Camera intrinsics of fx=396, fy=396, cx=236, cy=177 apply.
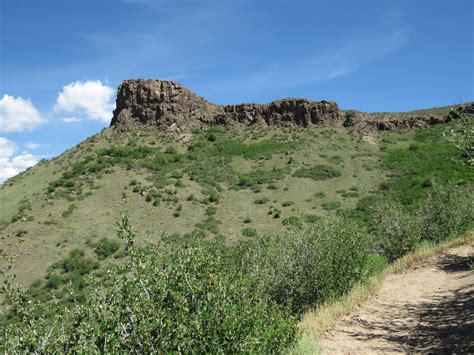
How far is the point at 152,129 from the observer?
62.0 m

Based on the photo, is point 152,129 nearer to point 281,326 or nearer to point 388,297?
point 388,297

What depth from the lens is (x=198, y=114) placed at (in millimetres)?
66562

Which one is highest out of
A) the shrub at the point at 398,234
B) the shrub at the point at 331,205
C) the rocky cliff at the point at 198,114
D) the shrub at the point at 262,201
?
the rocky cliff at the point at 198,114

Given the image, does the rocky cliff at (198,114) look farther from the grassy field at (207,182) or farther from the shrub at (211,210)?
the shrub at (211,210)

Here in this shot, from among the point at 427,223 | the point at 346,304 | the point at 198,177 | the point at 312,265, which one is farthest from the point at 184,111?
the point at 346,304

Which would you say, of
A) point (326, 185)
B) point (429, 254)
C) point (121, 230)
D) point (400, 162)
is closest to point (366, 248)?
point (429, 254)

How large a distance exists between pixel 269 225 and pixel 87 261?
15760 mm

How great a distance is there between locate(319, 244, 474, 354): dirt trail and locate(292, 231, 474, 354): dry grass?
8.1 inches

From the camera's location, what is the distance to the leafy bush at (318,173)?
48.6 meters

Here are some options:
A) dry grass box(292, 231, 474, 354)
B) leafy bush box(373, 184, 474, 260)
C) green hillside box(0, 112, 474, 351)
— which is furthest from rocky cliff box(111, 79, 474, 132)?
dry grass box(292, 231, 474, 354)

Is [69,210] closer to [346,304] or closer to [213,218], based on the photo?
[213,218]

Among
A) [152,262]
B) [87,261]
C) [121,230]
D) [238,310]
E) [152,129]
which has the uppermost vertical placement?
[152,129]

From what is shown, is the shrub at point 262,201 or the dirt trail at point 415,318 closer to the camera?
the dirt trail at point 415,318

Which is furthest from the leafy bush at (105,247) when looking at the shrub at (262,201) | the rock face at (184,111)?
the rock face at (184,111)
